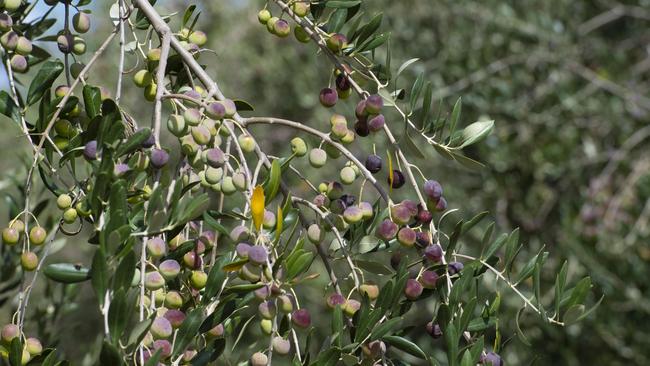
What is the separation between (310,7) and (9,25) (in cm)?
30

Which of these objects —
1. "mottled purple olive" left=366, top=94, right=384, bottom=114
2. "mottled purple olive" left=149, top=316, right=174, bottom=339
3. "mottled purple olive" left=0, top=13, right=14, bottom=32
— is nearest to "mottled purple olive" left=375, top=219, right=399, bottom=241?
"mottled purple olive" left=366, top=94, right=384, bottom=114

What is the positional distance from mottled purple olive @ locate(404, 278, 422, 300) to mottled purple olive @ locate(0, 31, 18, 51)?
45 centimetres

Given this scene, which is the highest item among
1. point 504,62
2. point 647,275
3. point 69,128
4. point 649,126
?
point 69,128

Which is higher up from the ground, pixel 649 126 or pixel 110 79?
pixel 649 126

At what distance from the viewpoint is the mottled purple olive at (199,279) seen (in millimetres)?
747

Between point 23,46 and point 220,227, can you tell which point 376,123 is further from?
point 23,46

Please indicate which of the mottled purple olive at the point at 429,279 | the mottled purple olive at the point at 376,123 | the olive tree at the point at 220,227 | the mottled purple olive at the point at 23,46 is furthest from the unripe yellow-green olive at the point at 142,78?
the mottled purple olive at the point at 429,279

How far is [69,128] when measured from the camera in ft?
2.68

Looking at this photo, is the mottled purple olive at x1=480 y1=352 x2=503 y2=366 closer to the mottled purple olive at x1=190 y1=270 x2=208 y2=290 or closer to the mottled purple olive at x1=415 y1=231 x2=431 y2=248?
the mottled purple olive at x1=415 y1=231 x2=431 y2=248

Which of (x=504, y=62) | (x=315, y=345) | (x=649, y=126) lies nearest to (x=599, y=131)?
(x=649, y=126)

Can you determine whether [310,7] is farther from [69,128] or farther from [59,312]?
[59,312]

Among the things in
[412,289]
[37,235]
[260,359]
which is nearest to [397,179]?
[412,289]

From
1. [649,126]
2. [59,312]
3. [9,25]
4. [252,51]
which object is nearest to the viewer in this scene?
[9,25]

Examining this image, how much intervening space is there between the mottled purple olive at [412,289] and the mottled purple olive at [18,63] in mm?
434
